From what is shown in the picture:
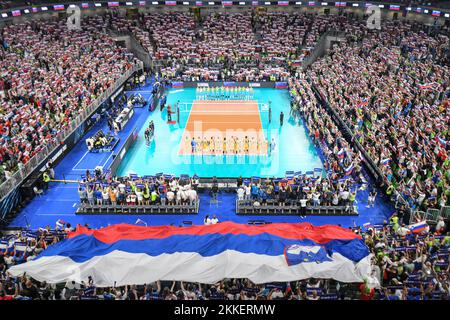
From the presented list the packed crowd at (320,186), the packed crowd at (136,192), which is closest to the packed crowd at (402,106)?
the packed crowd at (320,186)

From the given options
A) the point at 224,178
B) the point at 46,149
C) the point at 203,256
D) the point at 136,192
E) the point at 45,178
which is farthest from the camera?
the point at 46,149

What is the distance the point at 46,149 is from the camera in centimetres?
2689

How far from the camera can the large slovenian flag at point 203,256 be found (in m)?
14.1

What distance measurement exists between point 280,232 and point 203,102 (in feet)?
96.8

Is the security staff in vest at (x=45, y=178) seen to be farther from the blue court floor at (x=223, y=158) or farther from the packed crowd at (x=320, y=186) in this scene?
the packed crowd at (x=320, y=186)

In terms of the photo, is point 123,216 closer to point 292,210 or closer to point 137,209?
point 137,209

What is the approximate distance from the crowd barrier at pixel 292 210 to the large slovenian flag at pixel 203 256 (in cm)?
629

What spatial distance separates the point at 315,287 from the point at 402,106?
23588mm

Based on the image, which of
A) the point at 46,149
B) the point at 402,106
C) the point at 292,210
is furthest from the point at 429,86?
the point at 46,149

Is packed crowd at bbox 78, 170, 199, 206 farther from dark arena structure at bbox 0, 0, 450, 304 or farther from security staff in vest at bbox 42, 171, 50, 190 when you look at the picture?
security staff in vest at bbox 42, 171, 50, 190

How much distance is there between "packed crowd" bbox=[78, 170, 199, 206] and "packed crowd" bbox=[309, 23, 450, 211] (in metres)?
12.9

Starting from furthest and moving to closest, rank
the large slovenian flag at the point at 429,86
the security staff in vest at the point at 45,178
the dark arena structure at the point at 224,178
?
the large slovenian flag at the point at 429,86
the security staff in vest at the point at 45,178
the dark arena structure at the point at 224,178

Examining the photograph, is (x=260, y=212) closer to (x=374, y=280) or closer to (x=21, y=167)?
(x=374, y=280)

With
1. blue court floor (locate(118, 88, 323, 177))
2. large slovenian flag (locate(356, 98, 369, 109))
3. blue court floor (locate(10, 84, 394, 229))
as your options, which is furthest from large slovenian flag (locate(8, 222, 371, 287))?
large slovenian flag (locate(356, 98, 369, 109))
